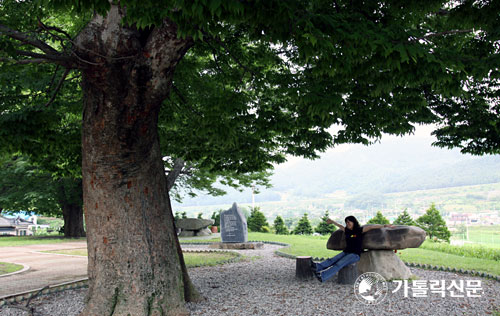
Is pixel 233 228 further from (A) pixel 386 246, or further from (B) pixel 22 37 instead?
(B) pixel 22 37

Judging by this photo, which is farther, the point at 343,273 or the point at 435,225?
the point at 435,225

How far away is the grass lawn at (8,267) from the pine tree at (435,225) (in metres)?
21.1

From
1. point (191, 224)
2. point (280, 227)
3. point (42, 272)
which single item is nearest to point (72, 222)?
point (191, 224)

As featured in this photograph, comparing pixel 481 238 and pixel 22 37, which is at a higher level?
pixel 22 37

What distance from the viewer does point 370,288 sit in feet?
25.3

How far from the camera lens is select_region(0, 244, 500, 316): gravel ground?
629 cm

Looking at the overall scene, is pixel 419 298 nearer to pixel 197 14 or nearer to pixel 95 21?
pixel 197 14

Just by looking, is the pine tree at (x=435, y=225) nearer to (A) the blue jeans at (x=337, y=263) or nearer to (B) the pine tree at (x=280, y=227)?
(B) the pine tree at (x=280, y=227)

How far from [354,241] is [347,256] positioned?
0.35m

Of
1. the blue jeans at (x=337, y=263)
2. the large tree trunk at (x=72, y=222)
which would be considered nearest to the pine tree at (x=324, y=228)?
the large tree trunk at (x=72, y=222)

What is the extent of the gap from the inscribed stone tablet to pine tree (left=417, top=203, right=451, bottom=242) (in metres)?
11.8

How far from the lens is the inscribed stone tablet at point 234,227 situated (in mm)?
19109

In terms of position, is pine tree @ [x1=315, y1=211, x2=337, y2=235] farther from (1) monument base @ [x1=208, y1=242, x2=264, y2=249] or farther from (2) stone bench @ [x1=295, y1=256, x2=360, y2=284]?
(2) stone bench @ [x1=295, y1=256, x2=360, y2=284]

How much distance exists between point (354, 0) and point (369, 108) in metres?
3.49
